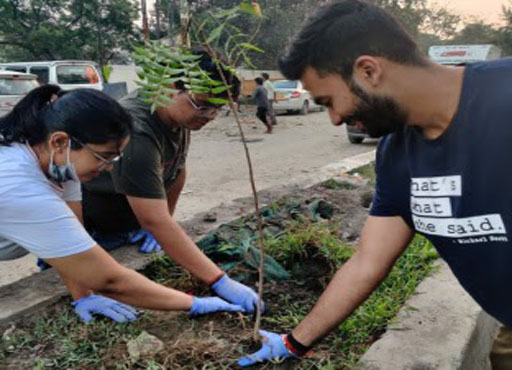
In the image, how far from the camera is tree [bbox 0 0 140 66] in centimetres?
2056

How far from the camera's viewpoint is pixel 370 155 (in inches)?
285

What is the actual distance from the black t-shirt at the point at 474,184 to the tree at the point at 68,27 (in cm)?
2153

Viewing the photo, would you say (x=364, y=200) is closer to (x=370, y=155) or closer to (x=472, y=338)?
(x=472, y=338)

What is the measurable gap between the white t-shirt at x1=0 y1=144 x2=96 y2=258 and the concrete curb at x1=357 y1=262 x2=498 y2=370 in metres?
1.15

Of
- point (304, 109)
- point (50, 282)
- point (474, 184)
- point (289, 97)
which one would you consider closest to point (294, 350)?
point (474, 184)

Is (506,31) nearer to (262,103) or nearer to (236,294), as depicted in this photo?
(262,103)

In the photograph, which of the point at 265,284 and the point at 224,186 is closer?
the point at 265,284

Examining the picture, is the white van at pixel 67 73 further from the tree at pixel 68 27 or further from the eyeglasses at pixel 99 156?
the eyeglasses at pixel 99 156

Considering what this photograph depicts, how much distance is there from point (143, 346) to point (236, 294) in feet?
1.71

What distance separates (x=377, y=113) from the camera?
1.30 m

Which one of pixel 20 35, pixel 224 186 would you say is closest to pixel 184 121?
pixel 224 186

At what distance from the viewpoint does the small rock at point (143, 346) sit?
180 cm

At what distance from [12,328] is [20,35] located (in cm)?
2276

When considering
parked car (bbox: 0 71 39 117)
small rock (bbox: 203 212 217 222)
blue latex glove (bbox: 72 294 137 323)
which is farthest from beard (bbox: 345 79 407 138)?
parked car (bbox: 0 71 39 117)
